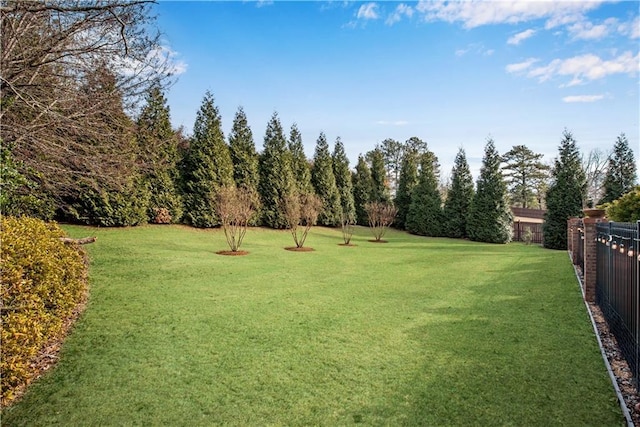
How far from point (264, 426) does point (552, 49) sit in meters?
10.3

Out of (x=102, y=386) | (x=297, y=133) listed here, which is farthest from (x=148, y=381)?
(x=297, y=133)

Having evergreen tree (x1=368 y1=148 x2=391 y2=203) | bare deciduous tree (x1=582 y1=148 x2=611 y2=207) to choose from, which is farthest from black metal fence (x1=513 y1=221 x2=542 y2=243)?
bare deciduous tree (x1=582 y1=148 x2=611 y2=207)

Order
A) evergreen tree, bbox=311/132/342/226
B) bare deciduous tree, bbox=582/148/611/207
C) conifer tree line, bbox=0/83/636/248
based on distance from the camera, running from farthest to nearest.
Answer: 1. bare deciduous tree, bbox=582/148/611/207
2. evergreen tree, bbox=311/132/342/226
3. conifer tree line, bbox=0/83/636/248

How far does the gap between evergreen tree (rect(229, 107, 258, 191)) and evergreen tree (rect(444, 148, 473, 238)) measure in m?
10.8

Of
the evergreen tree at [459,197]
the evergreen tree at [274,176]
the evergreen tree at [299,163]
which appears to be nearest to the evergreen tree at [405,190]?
the evergreen tree at [459,197]

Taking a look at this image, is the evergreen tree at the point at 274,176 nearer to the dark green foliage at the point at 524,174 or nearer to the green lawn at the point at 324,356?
the green lawn at the point at 324,356

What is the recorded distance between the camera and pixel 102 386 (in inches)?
113

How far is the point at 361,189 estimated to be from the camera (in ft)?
77.7

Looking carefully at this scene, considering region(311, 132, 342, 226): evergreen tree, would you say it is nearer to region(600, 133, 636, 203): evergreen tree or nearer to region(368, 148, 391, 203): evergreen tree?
region(368, 148, 391, 203): evergreen tree

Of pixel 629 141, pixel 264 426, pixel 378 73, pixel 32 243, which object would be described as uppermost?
pixel 378 73

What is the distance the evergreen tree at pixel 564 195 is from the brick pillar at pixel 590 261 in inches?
426

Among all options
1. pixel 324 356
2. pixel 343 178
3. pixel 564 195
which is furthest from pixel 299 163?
pixel 324 356

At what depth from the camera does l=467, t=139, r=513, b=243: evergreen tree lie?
17375 millimetres

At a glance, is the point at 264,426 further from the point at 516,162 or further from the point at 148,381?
the point at 516,162
